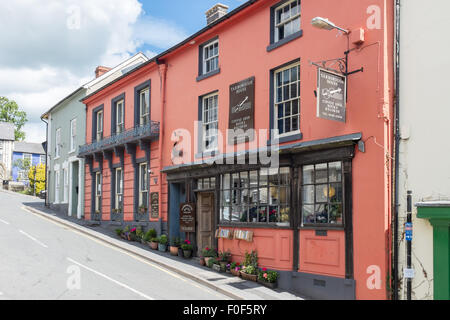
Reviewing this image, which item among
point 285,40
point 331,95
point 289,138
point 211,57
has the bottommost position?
point 289,138

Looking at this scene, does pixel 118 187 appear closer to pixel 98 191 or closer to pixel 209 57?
pixel 98 191

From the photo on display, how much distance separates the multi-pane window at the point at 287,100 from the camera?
1208 centimetres

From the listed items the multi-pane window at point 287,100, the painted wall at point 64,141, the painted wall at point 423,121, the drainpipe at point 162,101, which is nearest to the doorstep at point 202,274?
the drainpipe at point 162,101

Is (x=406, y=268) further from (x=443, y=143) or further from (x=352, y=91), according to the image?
(x=352, y=91)

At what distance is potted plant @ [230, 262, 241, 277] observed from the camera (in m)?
12.8

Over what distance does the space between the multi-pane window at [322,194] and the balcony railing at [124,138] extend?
7.87 metres

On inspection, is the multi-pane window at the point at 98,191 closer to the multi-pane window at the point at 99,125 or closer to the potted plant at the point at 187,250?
the multi-pane window at the point at 99,125

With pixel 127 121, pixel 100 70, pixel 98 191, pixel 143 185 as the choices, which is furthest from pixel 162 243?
pixel 100 70

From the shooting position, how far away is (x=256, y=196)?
13016 millimetres

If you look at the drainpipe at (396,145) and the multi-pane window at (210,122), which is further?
the multi-pane window at (210,122)

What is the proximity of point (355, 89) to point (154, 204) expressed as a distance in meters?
9.82

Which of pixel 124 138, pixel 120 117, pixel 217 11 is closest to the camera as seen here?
pixel 217 11

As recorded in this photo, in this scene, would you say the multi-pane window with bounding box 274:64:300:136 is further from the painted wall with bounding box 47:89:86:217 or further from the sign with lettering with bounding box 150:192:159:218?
the painted wall with bounding box 47:89:86:217

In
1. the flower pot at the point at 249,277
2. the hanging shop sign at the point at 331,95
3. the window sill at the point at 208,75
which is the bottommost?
the flower pot at the point at 249,277
